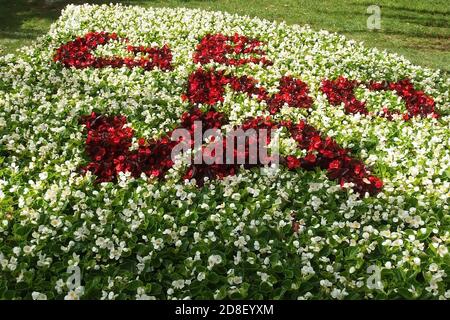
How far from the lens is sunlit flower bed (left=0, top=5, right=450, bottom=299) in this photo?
3671mm

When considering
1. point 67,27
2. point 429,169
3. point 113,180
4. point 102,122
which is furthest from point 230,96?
point 67,27

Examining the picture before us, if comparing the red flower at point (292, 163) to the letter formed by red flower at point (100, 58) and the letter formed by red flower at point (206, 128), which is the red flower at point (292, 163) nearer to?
the letter formed by red flower at point (206, 128)

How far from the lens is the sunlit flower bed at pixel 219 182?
3.67 meters

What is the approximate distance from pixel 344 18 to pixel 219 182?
11.3m

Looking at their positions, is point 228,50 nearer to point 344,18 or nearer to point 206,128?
point 206,128

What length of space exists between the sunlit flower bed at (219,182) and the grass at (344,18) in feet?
15.3

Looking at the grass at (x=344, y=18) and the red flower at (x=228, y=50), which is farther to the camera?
the grass at (x=344, y=18)

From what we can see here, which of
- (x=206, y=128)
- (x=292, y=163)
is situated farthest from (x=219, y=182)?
(x=206, y=128)

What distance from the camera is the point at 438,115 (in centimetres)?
633

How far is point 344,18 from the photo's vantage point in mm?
14617

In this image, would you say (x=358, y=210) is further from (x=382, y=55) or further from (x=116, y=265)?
(x=382, y=55)

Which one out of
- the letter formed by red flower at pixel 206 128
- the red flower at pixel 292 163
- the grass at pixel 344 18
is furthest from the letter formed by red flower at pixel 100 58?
the red flower at pixel 292 163

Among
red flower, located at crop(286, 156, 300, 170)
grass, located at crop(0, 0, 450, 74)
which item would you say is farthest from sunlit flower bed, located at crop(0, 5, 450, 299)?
grass, located at crop(0, 0, 450, 74)
